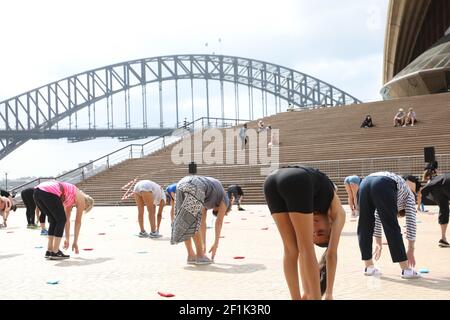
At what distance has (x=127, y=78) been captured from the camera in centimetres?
9100

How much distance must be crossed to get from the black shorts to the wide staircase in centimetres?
1688

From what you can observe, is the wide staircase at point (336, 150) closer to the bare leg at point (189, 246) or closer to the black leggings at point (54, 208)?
the bare leg at point (189, 246)

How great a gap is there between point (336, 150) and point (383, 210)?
19.3 meters

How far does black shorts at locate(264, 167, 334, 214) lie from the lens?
12.0 feet

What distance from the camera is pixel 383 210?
19.1ft

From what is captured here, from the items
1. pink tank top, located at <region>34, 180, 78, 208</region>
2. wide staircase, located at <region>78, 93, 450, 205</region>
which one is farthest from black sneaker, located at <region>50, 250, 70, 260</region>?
wide staircase, located at <region>78, 93, 450, 205</region>

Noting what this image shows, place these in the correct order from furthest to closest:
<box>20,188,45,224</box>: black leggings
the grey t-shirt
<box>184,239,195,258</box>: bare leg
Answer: <box>20,188,45,224</box>: black leggings < <box>184,239,195,258</box>: bare leg < the grey t-shirt

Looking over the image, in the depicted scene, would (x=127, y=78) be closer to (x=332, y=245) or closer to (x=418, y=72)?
(x=418, y=72)

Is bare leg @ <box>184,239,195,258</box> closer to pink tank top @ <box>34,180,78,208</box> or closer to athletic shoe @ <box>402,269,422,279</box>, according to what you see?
pink tank top @ <box>34,180,78,208</box>

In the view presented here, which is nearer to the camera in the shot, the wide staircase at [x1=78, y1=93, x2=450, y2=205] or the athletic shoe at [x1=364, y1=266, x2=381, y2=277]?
the athletic shoe at [x1=364, y1=266, x2=381, y2=277]

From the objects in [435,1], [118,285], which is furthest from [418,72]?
[118,285]

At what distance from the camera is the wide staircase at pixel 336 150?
72.1ft

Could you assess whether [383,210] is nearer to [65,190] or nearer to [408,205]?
[408,205]

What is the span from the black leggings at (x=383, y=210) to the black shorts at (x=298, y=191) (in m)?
2.10
